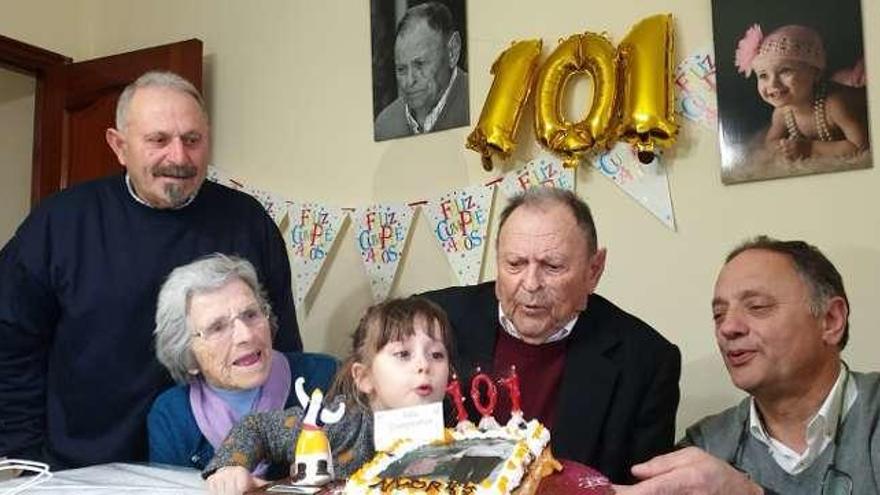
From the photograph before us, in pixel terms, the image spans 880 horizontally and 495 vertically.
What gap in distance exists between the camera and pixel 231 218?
2025 mm

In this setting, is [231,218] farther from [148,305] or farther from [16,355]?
[16,355]

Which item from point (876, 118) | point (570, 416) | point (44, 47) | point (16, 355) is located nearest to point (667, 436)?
point (570, 416)

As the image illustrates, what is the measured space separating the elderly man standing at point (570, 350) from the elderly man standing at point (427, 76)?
109cm

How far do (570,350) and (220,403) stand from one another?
70cm

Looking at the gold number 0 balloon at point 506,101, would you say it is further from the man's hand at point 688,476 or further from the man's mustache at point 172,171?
the man's hand at point 688,476

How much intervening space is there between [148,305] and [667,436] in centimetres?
115

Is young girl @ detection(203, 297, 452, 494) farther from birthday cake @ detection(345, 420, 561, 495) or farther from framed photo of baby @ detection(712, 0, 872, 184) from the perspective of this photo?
framed photo of baby @ detection(712, 0, 872, 184)

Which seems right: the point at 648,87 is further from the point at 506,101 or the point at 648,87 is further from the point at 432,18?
the point at 432,18

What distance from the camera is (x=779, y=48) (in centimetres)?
223

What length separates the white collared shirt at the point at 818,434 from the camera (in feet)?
5.14

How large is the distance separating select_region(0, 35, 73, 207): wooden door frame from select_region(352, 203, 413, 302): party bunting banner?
1.46 meters

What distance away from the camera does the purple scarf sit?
159cm

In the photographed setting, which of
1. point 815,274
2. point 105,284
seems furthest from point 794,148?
point 105,284

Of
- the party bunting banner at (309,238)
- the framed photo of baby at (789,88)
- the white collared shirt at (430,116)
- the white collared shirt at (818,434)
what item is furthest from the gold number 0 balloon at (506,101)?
the white collared shirt at (818,434)
